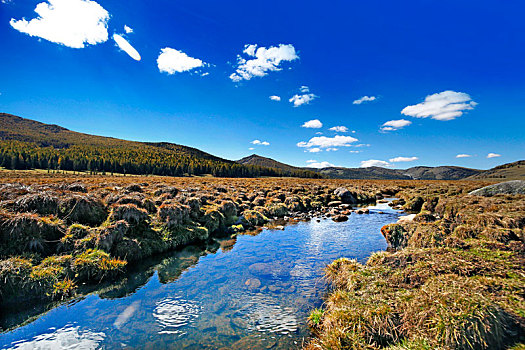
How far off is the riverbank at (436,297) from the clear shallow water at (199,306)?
4.62ft

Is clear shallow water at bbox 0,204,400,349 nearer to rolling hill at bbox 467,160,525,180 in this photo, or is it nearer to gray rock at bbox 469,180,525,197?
gray rock at bbox 469,180,525,197

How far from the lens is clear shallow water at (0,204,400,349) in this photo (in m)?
6.79

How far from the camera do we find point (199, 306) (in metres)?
8.56

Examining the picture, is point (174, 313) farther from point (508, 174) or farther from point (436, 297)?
point (508, 174)

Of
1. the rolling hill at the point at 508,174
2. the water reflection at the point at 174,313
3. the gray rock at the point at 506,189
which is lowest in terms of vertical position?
the water reflection at the point at 174,313

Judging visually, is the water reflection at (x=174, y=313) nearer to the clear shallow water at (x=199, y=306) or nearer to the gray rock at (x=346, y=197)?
the clear shallow water at (x=199, y=306)

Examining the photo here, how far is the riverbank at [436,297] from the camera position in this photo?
15.4 feet

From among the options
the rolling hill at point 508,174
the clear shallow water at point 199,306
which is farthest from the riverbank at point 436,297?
the rolling hill at point 508,174

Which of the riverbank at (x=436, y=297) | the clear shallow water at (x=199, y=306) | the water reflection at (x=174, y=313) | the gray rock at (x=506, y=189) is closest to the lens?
the riverbank at (x=436, y=297)

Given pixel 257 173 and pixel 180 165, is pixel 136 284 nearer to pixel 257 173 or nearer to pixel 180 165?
pixel 180 165

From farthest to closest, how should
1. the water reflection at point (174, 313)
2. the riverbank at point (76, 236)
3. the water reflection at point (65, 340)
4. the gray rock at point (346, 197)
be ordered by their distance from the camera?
the gray rock at point (346, 197) → the riverbank at point (76, 236) → the water reflection at point (174, 313) → the water reflection at point (65, 340)

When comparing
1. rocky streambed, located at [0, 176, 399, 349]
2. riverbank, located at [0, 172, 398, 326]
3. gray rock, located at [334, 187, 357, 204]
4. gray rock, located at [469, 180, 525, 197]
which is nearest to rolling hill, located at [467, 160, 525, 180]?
gray rock, located at [334, 187, 357, 204]

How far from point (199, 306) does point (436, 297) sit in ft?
25.4

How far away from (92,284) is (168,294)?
3.45 metres
